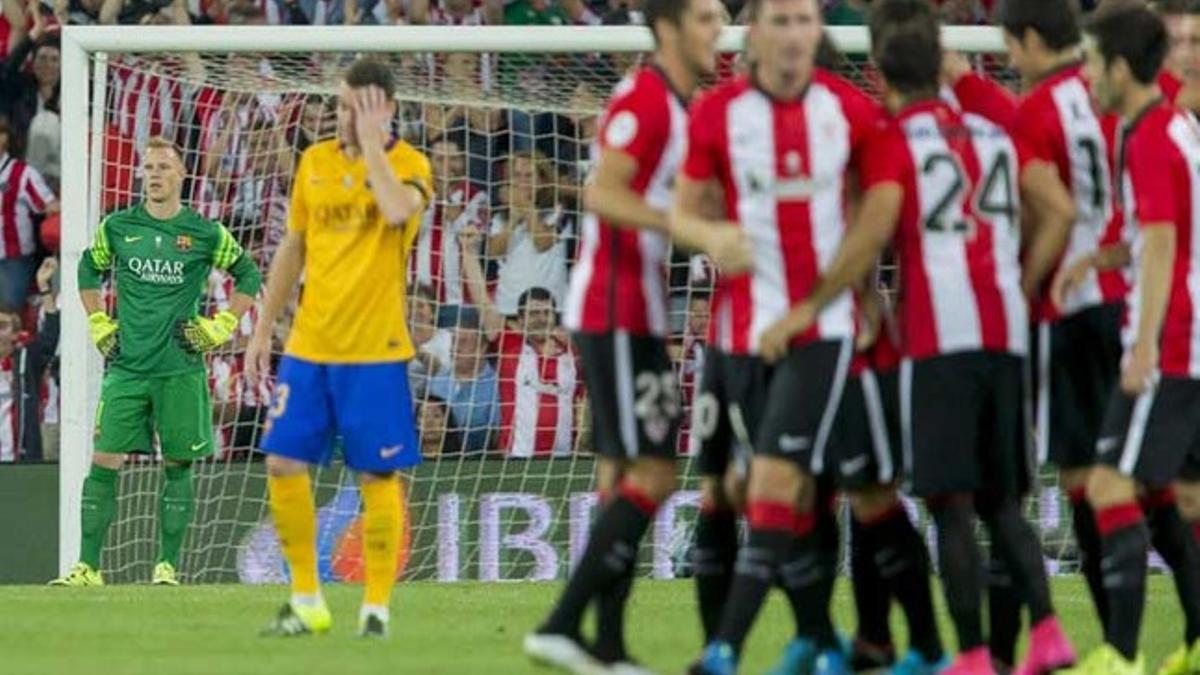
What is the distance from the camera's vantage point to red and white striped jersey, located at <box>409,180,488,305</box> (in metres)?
16.7

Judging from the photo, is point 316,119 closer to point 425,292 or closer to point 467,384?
point 425,292

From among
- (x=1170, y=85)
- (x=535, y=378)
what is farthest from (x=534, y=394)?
(x=1170, y=85)

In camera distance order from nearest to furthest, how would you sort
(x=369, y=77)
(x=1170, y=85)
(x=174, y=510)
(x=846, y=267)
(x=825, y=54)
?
(x=846, y=267) < (x=825, y=54) < (x=1170, y=85) < (x=369, y=77) < (x=174, y=510)

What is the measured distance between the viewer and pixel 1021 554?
9516mm

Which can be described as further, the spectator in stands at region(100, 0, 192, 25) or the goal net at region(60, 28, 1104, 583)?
the spectator in stands at region(100, 0, 192, 25)

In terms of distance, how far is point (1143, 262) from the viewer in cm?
918

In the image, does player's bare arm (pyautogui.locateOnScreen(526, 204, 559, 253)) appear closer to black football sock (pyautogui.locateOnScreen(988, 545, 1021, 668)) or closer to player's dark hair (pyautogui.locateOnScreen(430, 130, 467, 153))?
player's dark hair (pyautogui.locateOnScreen(430, 130, 467, 153))

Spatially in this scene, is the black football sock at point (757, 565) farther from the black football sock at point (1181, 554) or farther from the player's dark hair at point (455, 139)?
the player's dark hair at point (455, 139)

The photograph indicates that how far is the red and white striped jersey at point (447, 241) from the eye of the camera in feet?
54.8

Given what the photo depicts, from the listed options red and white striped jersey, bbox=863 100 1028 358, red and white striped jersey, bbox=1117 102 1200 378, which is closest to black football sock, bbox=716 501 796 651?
red and white striped jersey, bbox=863 100 1028 358

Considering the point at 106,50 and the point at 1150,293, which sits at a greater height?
the point at 106,50

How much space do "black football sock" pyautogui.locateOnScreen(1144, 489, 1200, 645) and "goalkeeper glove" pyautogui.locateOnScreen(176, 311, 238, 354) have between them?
6.67 metres

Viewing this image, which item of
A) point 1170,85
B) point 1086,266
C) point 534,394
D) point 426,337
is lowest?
point 534,394

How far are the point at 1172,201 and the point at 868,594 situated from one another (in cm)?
167
